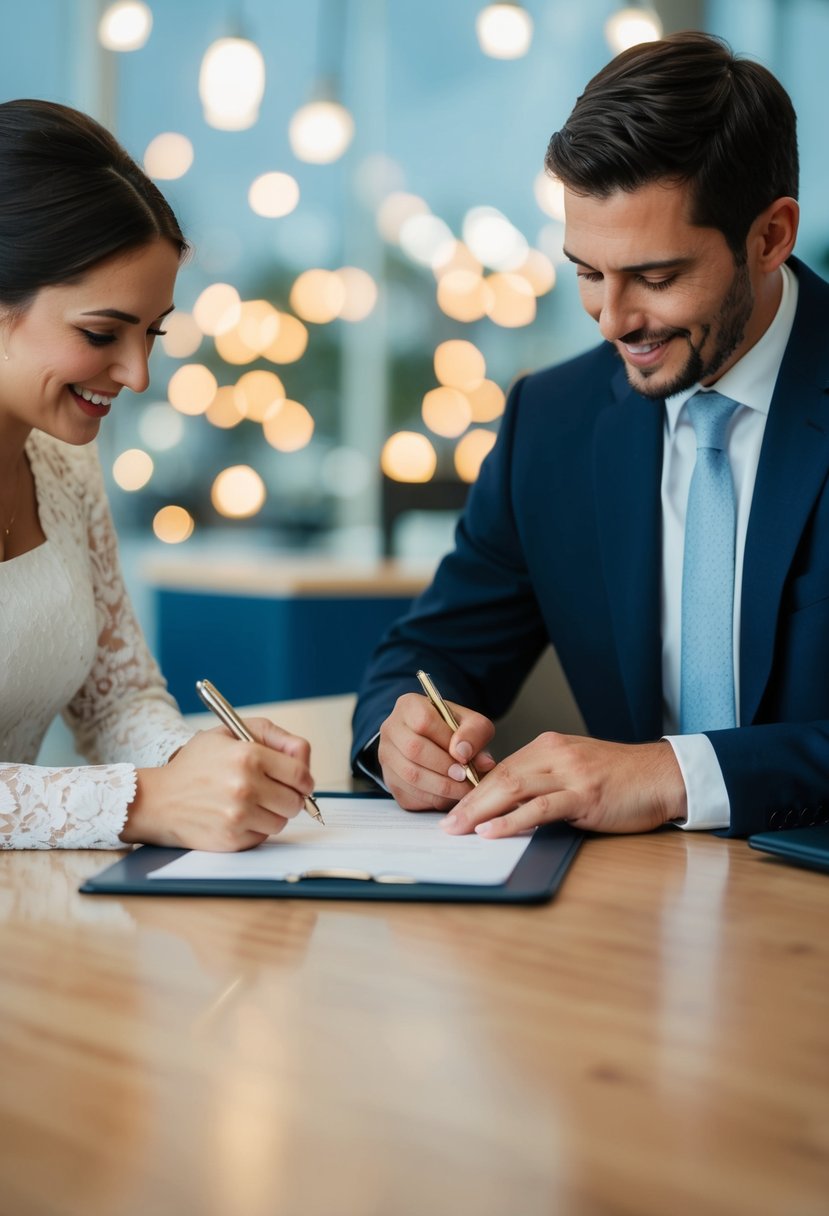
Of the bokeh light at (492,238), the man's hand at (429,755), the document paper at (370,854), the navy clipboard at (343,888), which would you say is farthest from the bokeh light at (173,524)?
the navy clipboard at (343,888)

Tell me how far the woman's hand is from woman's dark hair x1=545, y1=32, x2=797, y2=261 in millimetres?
792

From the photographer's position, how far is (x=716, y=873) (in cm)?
103

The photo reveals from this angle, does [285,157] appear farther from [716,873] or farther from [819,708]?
[716,873]

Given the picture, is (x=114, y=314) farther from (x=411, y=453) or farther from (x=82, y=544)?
(x=411, y=453)

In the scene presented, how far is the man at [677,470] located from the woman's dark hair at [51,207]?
0.53 m

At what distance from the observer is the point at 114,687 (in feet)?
5.54

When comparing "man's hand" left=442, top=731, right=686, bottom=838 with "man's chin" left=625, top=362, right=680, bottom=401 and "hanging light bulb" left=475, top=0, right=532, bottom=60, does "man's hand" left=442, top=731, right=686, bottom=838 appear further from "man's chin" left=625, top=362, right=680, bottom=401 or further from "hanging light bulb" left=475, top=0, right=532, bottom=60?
"hanging light bulb" left=475, top=0, right=532, bottom=60

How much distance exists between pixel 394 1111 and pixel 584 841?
1.82ft

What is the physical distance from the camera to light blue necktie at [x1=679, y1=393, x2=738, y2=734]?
156cm

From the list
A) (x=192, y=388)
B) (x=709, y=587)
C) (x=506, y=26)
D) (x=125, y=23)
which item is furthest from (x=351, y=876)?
(x=192, y=388)

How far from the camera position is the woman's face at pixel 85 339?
4.76ft

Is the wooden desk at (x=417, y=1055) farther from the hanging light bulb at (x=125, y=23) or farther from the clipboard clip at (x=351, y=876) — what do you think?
the hanging light bulb at (x=125, y=23)

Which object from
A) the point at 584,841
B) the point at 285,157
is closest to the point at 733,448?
the point at 584,841

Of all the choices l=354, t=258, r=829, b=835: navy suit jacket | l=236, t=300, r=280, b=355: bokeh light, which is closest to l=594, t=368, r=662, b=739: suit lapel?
l=354, t=258, r=829, b=835: navy suit jacket
